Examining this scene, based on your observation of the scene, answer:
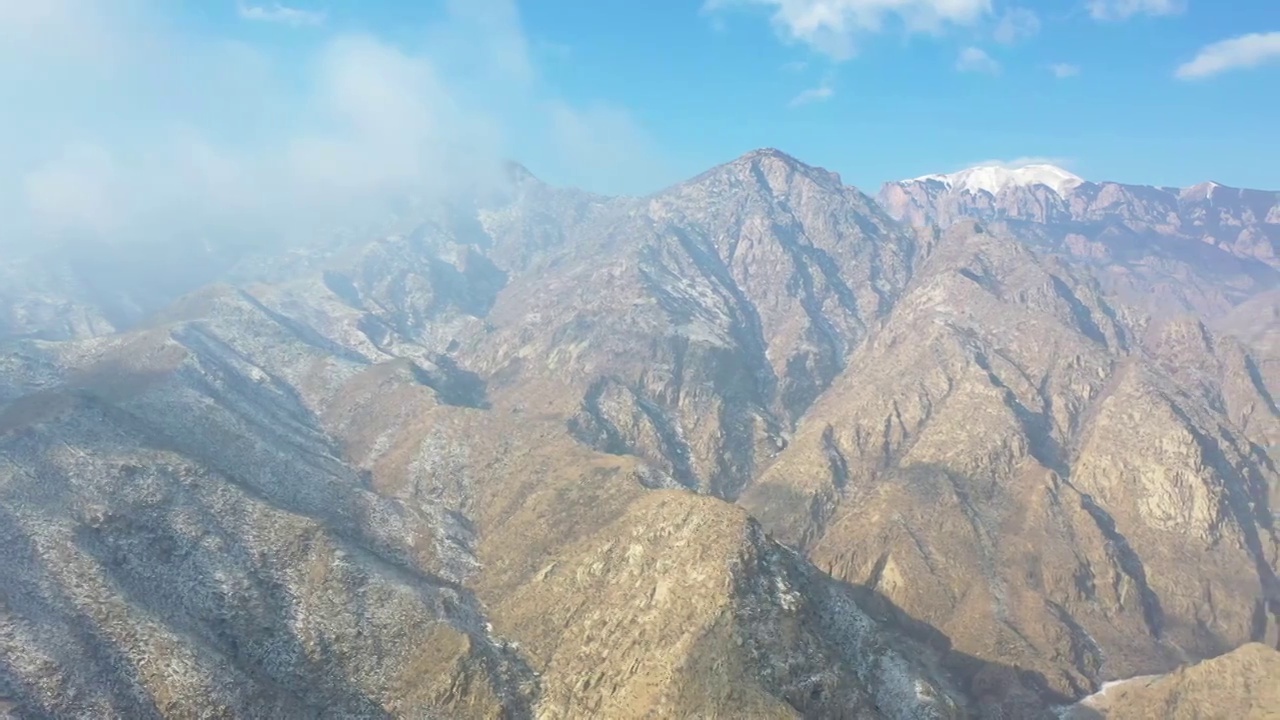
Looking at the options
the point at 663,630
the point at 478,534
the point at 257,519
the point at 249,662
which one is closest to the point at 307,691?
the point at 249,662

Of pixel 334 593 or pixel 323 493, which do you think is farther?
pixel 323 493

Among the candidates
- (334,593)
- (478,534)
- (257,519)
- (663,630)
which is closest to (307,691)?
(334,593)

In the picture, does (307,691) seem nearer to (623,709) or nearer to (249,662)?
(249,662)

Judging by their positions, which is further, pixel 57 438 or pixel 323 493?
pixel 323 493

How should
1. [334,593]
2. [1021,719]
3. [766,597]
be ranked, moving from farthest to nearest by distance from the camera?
[1021,719] → [334,593] → [766,597]

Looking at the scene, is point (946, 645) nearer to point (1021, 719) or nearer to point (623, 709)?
point (1021, 719)

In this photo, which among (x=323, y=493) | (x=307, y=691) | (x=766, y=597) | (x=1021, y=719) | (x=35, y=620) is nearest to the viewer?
(x=35, y=620)

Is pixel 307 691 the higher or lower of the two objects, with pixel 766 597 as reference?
lower

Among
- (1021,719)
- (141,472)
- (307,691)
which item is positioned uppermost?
(141,472)

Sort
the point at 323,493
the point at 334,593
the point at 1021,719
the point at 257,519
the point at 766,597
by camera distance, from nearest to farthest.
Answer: the point at 766,597 → the point at 334,593 → the point at 257,519 → the point at 1021,719 → the point at 323,493
